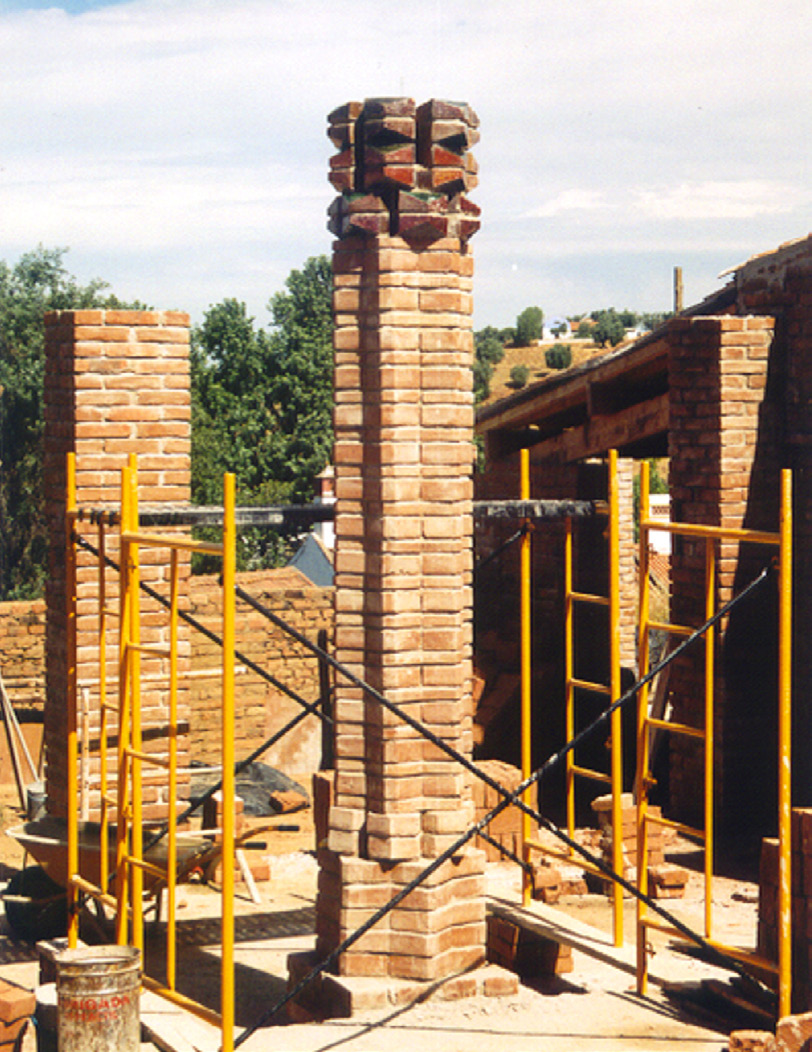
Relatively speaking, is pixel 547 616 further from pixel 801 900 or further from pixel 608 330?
pixel 608 330

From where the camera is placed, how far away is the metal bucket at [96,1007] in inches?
205

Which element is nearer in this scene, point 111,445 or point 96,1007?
point 96,1007

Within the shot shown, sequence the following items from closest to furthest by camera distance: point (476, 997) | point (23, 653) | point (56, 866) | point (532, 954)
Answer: point (476, 997)
point (532, 954)
point (56, 866)
point (23, 653)

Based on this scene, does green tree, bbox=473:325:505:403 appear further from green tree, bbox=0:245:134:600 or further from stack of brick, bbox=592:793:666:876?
stack of brick, bbox=592:793:666:876

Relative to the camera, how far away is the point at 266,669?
15398 mm

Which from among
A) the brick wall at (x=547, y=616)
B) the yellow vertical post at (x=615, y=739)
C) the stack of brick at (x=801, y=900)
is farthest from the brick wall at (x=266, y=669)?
the stack of brick at (x=801, y=900)

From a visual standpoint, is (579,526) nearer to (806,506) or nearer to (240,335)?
(806,506)

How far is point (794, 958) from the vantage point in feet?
19.1

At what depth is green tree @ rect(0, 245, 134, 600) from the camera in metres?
31.5

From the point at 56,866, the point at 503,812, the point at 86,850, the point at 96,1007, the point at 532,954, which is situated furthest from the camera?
the point at 503,812

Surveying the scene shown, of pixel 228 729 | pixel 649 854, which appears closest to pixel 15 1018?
pixel 228 729

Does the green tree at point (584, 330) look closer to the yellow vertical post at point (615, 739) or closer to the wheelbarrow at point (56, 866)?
the wheelbarrow at point (56, 866)

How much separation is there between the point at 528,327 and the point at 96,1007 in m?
80.2

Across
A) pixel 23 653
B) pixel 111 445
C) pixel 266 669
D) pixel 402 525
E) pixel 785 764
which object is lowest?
pixel 266 669
